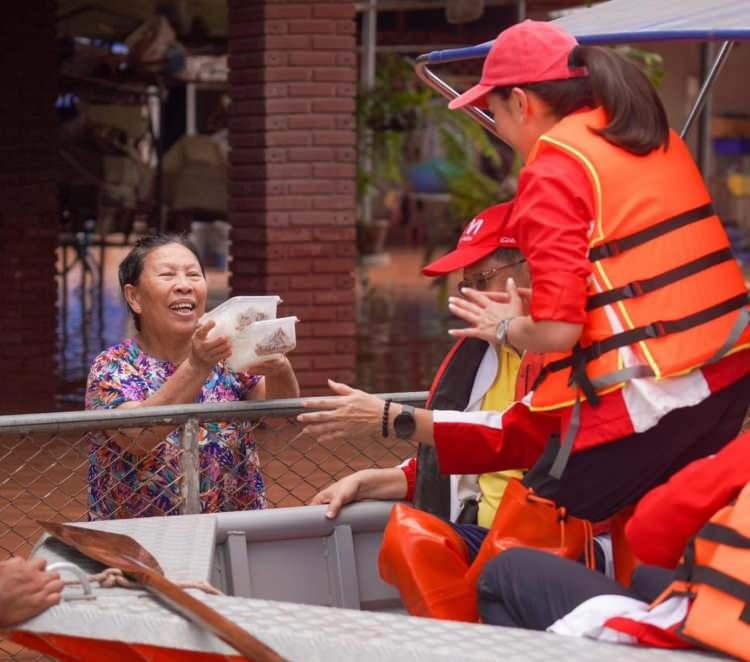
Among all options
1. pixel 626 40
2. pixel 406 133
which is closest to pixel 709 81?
pixel 626 40

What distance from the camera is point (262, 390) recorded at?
462cm

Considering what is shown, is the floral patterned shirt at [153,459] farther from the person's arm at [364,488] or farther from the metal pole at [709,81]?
the metal pole at [709,81]

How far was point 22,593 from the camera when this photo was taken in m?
3.07

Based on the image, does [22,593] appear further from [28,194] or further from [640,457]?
[28,194]

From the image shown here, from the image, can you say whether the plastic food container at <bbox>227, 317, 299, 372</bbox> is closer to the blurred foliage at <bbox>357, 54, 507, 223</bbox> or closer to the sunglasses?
the sunglasses

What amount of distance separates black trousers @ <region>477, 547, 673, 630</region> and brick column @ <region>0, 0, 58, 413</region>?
9.20 metres

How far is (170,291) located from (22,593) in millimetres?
1500

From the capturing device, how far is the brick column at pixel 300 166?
10.3 m

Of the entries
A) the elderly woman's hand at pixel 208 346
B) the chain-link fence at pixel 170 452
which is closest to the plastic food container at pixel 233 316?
the elderly woman's hand at pixel 208 346

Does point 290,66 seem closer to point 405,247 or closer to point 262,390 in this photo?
point 262,390

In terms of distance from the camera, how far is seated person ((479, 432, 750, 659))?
2.79 meters

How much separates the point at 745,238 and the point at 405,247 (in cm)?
641

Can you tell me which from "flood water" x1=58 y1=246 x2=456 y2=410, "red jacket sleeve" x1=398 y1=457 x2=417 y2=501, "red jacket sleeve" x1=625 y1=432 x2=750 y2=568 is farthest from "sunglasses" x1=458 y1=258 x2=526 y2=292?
"flood water" x1=58 y1=246 x2=456 y2=410

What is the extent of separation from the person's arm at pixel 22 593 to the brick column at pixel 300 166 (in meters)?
7.30
